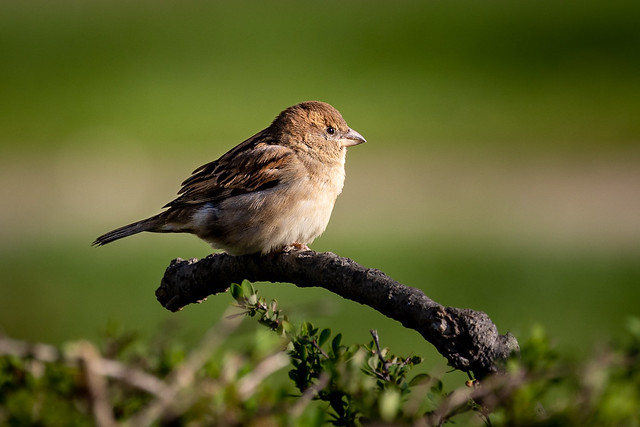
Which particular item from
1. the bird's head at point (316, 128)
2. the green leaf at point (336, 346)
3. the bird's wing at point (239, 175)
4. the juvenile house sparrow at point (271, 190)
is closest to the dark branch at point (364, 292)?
the green leaf at point (336, 346)

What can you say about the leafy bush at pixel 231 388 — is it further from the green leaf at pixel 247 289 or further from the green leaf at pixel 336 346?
the green leaf at pixel 247 289

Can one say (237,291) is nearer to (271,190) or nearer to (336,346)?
(336,346)

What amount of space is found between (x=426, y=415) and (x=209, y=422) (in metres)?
0.35

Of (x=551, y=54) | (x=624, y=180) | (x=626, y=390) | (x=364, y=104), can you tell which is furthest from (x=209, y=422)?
(x=551, y=54)

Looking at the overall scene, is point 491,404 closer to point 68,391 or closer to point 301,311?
point 301,311

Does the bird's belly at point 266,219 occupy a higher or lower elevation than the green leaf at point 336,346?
higher

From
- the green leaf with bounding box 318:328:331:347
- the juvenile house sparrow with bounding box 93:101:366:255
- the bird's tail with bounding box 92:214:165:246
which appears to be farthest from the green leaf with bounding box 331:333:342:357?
the bird's tail with bounding box 92:214:165:246

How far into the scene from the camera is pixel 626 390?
114 cm

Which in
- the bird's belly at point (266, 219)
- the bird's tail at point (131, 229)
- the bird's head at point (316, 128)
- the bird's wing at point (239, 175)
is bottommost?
the bird's tail at point (131, 229)

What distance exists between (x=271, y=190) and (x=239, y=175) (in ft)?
0.73

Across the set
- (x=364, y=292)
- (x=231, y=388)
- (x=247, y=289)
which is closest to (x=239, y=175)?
(x=364, y=292)

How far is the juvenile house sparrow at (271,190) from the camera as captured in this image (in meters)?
3.56

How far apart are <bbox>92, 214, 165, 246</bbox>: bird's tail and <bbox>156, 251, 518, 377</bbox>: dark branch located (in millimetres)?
1068

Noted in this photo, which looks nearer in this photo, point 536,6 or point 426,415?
point 426,415
